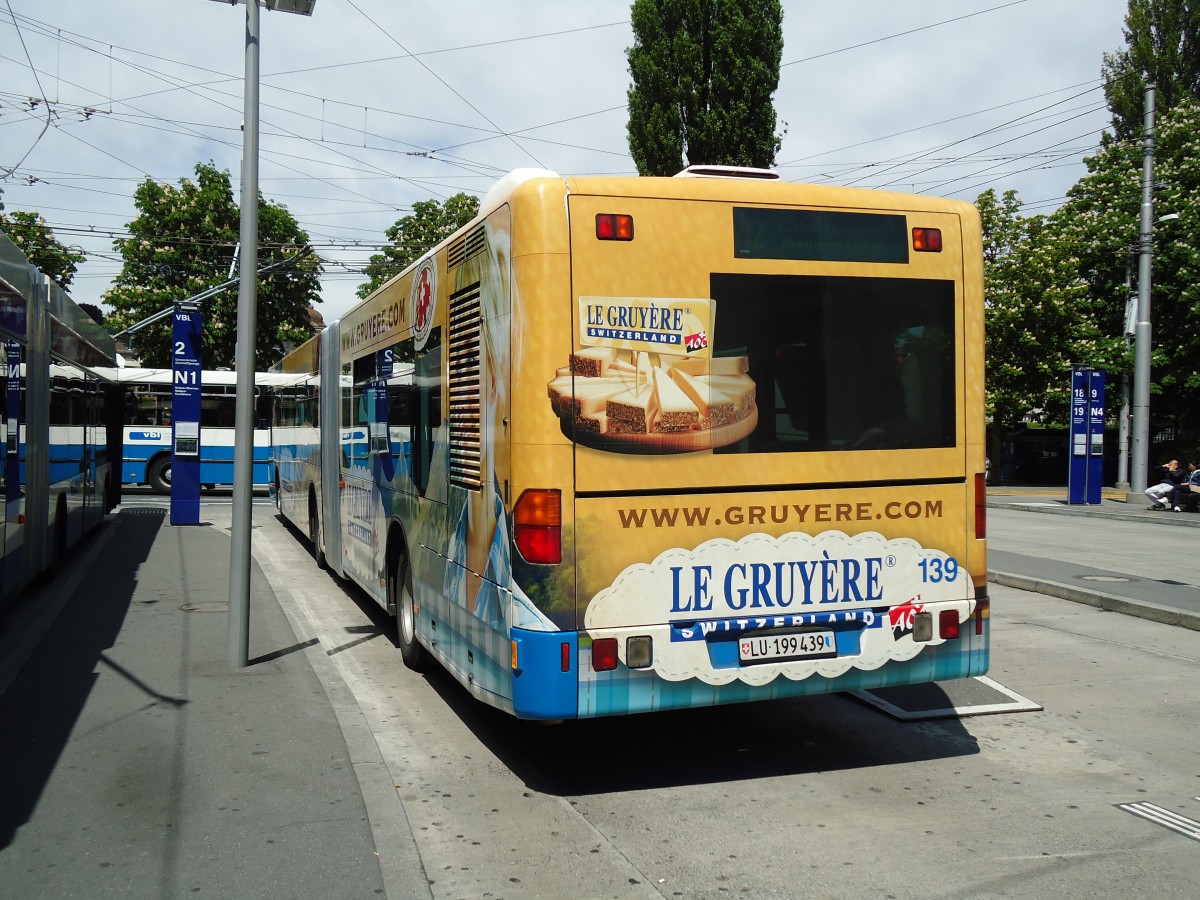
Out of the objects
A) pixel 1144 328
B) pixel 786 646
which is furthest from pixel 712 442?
pixel 1144 328

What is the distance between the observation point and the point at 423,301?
721cm

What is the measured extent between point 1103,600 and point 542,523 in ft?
27.4

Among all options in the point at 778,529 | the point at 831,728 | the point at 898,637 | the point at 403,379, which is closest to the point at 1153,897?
the point at 898,637

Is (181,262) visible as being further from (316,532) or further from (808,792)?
(808,792)

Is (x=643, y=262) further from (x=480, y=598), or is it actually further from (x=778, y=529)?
(x=480, y=598)

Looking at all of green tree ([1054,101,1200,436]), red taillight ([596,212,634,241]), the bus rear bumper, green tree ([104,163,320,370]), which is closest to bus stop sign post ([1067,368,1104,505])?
green tree ([1054,101,1200,436])

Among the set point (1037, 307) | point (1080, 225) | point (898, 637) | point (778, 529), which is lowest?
point (898, 637)

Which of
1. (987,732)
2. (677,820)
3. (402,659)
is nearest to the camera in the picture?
(677,820)

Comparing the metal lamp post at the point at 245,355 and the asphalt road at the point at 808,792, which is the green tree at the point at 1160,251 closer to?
the asphalt road at the point at 808,792

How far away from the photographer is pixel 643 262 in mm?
5270

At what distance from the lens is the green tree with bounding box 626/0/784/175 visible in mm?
29750

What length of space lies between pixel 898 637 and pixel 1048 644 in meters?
4.45

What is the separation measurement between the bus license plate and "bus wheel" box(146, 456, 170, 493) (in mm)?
25926

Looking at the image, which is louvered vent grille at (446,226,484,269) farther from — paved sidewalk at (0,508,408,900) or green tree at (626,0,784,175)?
green tree at (626,0,784,175)
